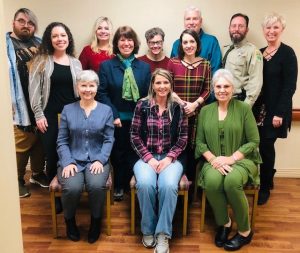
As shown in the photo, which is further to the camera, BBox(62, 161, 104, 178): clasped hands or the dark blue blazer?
the dark blue blazer

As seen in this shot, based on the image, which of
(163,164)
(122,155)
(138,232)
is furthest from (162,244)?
(122,155)

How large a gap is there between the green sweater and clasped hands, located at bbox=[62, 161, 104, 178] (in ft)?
2.37

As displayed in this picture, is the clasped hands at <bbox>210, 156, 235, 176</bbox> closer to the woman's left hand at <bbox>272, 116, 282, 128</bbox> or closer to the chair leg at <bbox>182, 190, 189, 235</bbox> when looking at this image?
the chair leg at <bbox>182, 190, 189, 235</bbox>

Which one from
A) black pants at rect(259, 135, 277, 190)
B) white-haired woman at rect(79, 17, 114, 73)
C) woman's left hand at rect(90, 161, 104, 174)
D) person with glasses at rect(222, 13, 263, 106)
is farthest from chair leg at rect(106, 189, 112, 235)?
black pants at rect(259, 135, 277, 190)

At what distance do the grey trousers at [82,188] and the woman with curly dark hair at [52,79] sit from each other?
17.8 inches

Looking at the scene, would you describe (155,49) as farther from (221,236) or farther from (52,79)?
(221,236)

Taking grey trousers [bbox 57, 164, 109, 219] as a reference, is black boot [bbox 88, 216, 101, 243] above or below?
below

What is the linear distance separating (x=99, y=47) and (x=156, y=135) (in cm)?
98

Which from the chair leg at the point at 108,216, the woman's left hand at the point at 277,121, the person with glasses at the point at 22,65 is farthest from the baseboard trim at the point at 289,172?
the person with glasses at the point at 22,65

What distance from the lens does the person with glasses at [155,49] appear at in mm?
2928

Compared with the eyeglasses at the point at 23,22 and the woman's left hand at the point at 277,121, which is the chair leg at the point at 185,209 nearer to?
the woman's left hand at the point at 277,121

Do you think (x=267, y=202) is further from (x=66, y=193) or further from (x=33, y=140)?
(x=33, y=140)

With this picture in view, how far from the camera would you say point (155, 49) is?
2977 millimetres

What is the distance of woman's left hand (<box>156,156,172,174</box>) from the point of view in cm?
257
